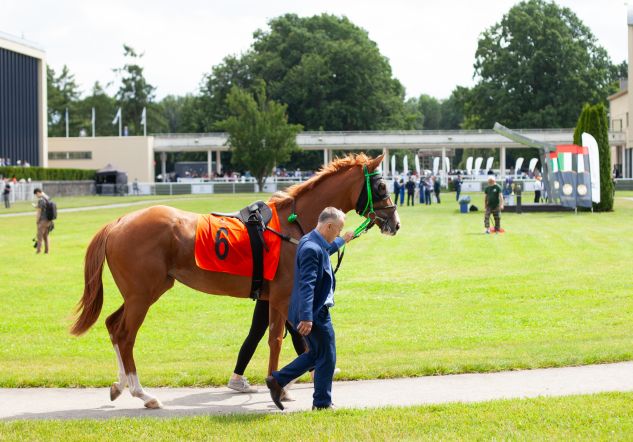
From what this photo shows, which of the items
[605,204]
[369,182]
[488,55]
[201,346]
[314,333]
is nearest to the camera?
[314,333]

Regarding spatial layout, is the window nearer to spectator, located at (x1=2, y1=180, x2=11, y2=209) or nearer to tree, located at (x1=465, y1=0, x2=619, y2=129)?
spectator, located at (x1=2, y1=180, x2=11, y2=209)

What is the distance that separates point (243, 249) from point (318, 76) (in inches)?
3319

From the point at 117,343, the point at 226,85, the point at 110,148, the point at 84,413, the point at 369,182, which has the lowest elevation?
the point at 84,413

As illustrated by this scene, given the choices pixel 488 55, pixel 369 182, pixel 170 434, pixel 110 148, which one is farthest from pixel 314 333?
pixel 488 55

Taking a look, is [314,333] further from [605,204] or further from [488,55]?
[488,55]

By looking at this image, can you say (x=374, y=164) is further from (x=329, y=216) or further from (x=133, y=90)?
(x=133, y=90)

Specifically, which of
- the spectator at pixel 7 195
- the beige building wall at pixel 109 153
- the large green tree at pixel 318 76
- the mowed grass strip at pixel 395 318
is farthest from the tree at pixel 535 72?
the mowed grass strip at pixel 395 318

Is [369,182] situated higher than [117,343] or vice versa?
[369,182]

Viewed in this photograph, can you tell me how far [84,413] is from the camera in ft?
24.9

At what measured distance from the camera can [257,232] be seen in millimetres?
8258

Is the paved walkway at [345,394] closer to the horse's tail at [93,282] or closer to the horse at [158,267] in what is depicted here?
the horse at [158,267]

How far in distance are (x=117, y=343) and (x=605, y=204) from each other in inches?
1487

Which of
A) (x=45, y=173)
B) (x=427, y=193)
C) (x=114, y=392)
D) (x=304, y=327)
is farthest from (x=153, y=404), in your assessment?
(x=45, y=173)

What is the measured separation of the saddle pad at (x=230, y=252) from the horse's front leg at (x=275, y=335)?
14.7 inches
